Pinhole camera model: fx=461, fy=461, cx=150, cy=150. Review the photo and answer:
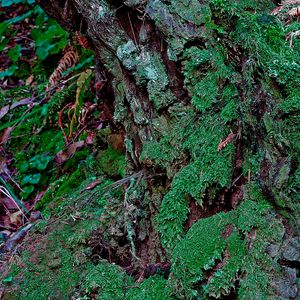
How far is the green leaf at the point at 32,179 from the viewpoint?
394 cm

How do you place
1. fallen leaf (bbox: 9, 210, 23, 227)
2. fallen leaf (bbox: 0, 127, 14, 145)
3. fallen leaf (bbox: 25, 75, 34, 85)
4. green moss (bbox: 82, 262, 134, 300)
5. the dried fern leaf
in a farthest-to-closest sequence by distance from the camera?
fallen leaf (bbox: 25, 75, 34, 85) < the dried fern leaf < fallen leaf (bbox: 0, 127, 14, 145) < fallen leaf (bbox: 9, 210, 23, 227) < green moss (bbox: 82, 262, 134, 300)

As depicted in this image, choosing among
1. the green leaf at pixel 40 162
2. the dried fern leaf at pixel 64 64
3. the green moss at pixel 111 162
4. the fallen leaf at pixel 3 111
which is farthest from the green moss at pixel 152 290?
the fallen leaf at pixel 3 111

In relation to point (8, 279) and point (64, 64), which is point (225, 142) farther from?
point (64, 64)

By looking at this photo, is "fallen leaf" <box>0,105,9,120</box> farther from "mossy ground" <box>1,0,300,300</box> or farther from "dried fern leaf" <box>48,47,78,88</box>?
"mossy ground" <box>1,0,300,300</box>

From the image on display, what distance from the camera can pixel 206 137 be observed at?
215 centimetres

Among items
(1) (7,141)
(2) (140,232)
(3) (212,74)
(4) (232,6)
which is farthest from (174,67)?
(1) (7,141)

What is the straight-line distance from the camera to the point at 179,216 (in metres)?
2.05

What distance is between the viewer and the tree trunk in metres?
1.71

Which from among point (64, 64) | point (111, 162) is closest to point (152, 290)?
point (111, 162)

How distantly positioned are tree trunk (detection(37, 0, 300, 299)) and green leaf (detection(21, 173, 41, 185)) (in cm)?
150

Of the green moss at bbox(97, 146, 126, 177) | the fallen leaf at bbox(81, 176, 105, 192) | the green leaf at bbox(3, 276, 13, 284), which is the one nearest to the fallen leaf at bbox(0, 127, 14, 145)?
the green moss at bbox(97, 146, 126, 177)

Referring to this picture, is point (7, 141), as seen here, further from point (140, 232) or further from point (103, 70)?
point (140, 232)

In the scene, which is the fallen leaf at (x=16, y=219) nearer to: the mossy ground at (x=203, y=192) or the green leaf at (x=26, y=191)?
the green leaf at (x=26, y=191)

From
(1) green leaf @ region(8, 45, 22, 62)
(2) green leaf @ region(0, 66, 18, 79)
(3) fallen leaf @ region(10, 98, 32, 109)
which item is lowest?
(3) fallen leaf @ region(10, 98, 32, 109)
